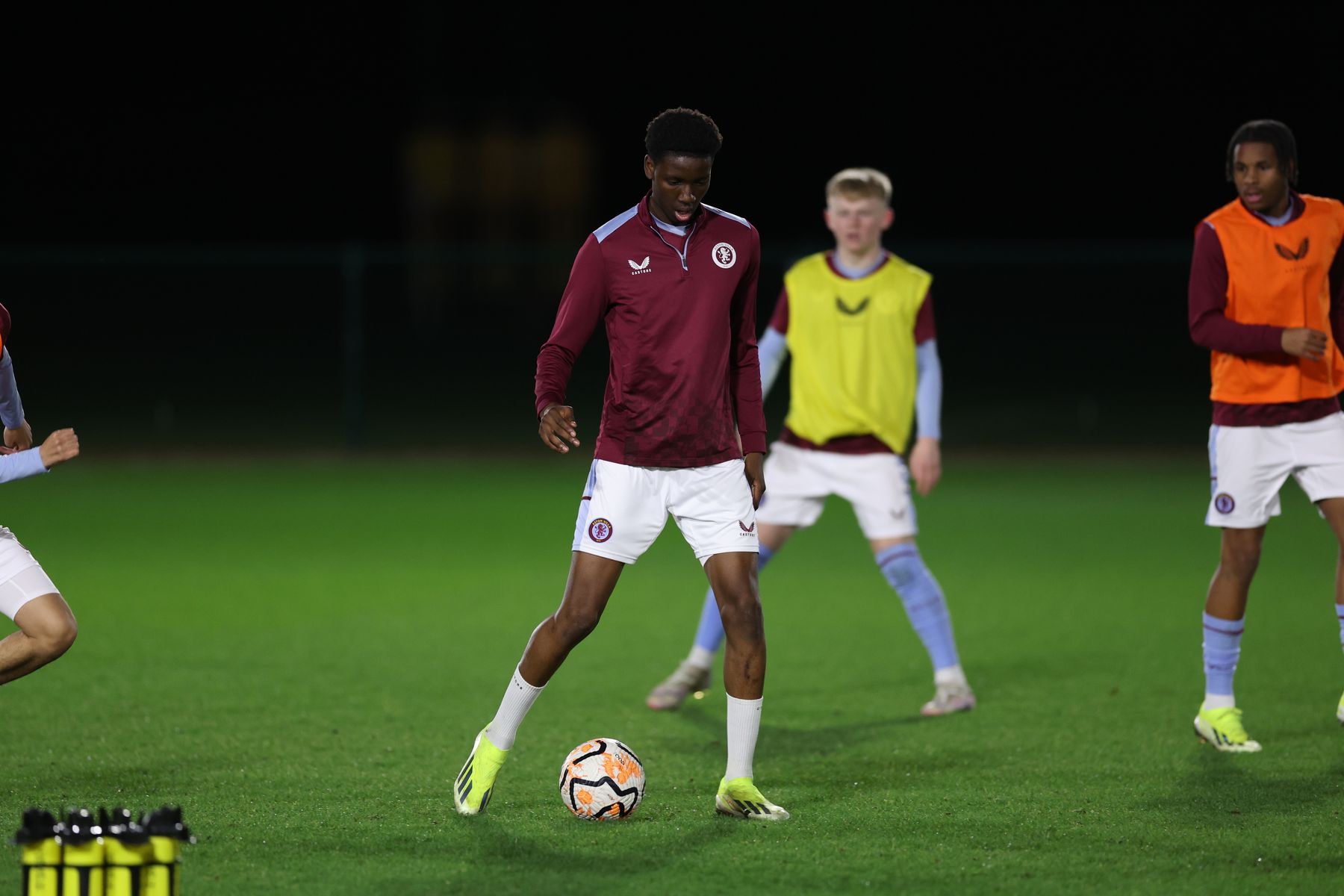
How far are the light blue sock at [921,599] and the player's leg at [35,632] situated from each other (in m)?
3.40

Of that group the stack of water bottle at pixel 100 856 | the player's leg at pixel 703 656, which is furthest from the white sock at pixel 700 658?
the stack of water bottle at pixel 100 856

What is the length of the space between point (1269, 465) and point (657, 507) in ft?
8.06

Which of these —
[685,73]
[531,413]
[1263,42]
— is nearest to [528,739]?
[531,413]

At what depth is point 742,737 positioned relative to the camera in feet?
16.8

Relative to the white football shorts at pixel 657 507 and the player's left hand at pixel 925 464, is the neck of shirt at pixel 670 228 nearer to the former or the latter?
the white football shorts at pixel 657 507

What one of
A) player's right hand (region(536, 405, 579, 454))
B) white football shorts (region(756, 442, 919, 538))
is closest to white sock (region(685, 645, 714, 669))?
white football shorts (region(756, 442, 919, 538))

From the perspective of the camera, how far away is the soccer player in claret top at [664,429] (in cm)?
504

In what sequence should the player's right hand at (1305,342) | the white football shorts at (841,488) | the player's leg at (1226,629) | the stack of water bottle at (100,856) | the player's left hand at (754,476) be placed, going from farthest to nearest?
the white football shorts at (841,488)
the player's leg at (1226,629)
the player's right hand at (1305,342)
the player's left hand at (754,476)
the stack of water bottle at (100,856)

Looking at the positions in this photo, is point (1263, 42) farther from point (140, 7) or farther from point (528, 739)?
point (528, 739)

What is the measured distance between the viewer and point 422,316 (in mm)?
28234

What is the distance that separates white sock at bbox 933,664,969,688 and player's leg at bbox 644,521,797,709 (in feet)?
2.89

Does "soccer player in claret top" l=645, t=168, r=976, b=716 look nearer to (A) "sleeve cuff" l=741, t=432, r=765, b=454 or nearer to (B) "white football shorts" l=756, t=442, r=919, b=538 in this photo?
(B) "white football shorts" l=756, t=442, r=919, b=538

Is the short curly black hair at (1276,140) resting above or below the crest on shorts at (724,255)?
above

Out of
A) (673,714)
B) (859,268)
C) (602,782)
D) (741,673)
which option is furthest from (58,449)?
(859,268)
